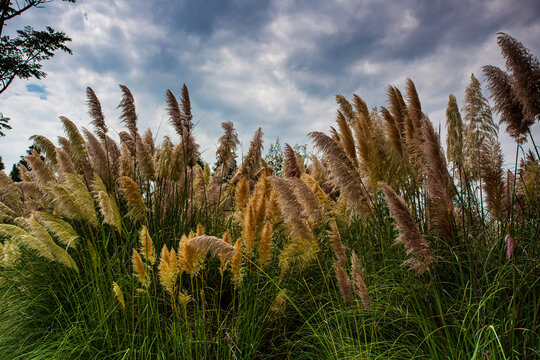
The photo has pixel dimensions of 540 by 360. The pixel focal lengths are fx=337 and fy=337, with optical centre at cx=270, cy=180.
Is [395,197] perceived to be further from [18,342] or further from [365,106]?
[18,342]

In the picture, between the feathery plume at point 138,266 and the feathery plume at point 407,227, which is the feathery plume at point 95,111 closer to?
the feathery plume at point 138,266

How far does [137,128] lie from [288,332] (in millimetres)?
2993

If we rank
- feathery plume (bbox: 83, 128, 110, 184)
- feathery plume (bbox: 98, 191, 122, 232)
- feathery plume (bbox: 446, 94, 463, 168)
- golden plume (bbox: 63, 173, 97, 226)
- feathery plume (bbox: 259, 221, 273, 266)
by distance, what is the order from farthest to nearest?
feathery plume (bbox: 83, 128, 110, 184)
feathery plume (bbox: 446, 94, 463, 168)
golden plume (bbox: 63, 173, 97, 226)
feathery plume (bbox: 98, 191, 122, 232)
feathery plume (bbox: 259, 221, 273, 266)

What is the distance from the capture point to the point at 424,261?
195cm

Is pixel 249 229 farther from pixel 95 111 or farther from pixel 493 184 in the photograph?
pixel 95 111

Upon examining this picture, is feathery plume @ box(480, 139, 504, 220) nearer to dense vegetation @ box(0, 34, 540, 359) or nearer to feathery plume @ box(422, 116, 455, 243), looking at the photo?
dense vegetation @ box(0, 34, 540, 359)

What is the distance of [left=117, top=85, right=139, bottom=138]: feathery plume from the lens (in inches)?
162

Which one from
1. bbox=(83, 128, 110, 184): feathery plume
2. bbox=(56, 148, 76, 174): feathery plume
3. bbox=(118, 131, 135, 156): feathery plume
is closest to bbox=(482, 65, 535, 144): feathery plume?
bbox=(118, 131, 135, 156): feathery plume

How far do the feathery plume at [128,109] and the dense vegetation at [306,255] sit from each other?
0.02m

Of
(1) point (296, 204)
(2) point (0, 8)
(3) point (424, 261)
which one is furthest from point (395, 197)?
(2) point (0, 8)

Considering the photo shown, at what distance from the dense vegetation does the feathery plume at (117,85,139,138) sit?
0.02m

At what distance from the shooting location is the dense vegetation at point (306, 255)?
2236 millimetres

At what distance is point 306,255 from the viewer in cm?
262

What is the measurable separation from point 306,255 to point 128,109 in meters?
2.90
